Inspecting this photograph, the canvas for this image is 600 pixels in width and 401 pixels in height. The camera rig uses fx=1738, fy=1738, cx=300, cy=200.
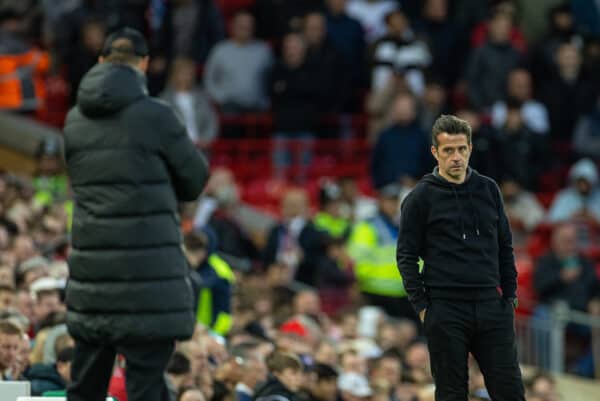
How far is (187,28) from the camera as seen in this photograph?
68.2ft

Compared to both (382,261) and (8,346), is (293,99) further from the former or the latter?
(8,346)

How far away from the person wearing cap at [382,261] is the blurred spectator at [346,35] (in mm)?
3642

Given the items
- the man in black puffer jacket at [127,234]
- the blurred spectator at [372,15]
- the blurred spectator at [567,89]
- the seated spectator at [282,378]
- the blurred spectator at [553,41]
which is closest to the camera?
the man in black puffer jacket at [127,234]

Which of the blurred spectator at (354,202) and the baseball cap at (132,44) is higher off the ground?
the baseball cap at (132,44)

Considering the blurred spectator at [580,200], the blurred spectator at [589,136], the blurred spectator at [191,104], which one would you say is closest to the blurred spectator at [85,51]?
the blurred spectator at [191,104]

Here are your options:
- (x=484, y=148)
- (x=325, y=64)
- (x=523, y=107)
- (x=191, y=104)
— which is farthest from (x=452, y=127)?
(x=523, y=107)

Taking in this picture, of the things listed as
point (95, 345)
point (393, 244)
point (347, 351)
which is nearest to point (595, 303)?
point (393, 244)

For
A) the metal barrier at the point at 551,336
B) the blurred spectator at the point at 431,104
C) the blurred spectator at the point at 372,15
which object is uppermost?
the blurred spectator at the point at 372,15

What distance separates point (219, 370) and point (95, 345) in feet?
12.9

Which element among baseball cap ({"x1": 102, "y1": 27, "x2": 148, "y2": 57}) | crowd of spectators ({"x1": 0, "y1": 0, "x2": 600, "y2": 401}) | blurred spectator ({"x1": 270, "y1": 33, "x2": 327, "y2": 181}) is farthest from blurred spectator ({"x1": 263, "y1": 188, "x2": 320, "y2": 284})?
baseball cap ({"x1": 102, "y1": 27, "x2": 148, "y2": 57})

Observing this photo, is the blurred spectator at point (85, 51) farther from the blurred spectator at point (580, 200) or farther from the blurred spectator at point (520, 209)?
the blurred spectator at point (580, 200)

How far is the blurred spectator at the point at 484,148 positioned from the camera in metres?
19.0

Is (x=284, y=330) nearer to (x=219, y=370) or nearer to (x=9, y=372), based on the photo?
(x=219, y=370)

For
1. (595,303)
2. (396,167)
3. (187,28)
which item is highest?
(187,28)
